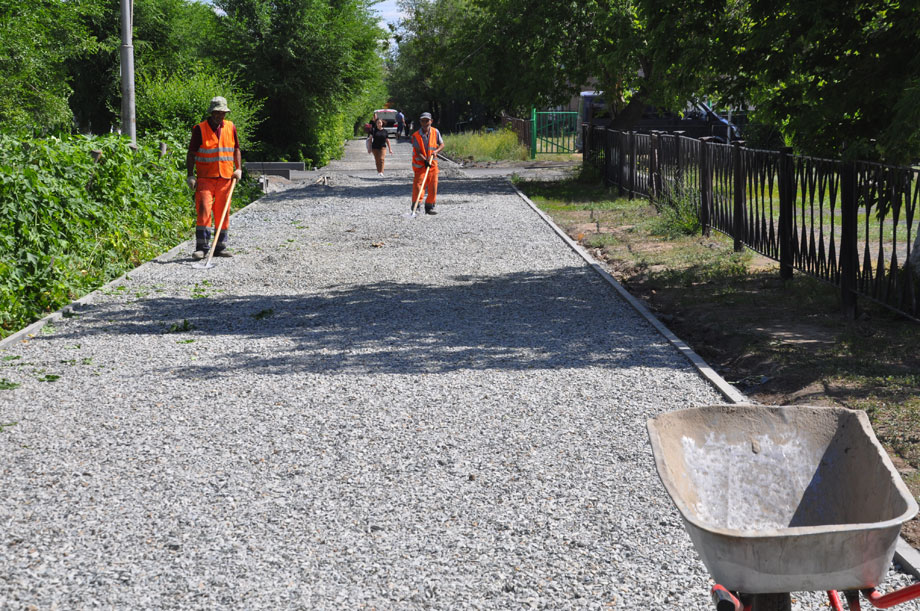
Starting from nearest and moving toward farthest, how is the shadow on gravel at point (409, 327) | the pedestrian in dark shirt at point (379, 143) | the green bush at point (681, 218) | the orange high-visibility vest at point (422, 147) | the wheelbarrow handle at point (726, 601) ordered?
the wheelbarrow handle at point (726, 601)
the shadow on gravel at point (409, 327)
the green bush at point (681, 218)
the orange high-visibility vest at point (422, 147)
the pedestrian in dark shirt at point (379, 143)

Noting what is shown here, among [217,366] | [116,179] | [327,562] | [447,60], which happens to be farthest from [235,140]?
[447,60]

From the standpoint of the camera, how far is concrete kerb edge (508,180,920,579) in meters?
3.97

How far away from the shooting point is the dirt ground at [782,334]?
6.05 m

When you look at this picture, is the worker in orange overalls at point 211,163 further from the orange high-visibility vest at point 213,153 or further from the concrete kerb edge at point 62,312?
the concrete kerb edge at point 62,312

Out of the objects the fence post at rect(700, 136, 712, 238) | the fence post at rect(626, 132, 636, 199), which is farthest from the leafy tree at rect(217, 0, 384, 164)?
the fence post at rect(700, 136, 712, 238)

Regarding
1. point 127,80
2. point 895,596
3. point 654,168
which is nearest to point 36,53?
point 127,80

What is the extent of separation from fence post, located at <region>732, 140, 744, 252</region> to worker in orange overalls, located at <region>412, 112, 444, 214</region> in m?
5.92

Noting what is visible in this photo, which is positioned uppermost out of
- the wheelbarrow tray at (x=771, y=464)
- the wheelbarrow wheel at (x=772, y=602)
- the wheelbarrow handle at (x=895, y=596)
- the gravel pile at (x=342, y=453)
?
the wheelbarrow tray at (x=771, y=464)

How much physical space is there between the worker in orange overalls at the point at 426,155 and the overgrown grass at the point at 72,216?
463 cm

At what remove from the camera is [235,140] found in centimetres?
1233

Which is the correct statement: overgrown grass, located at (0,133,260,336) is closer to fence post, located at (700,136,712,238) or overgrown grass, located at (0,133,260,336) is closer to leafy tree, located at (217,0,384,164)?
fence post, located at (700,136,712,238)

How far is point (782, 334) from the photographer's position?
26.8ft

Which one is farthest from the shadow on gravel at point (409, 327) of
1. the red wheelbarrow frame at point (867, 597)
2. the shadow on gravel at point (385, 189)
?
the shadow on gravel at point (385, 189)

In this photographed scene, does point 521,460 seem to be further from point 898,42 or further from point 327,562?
point 898,42
